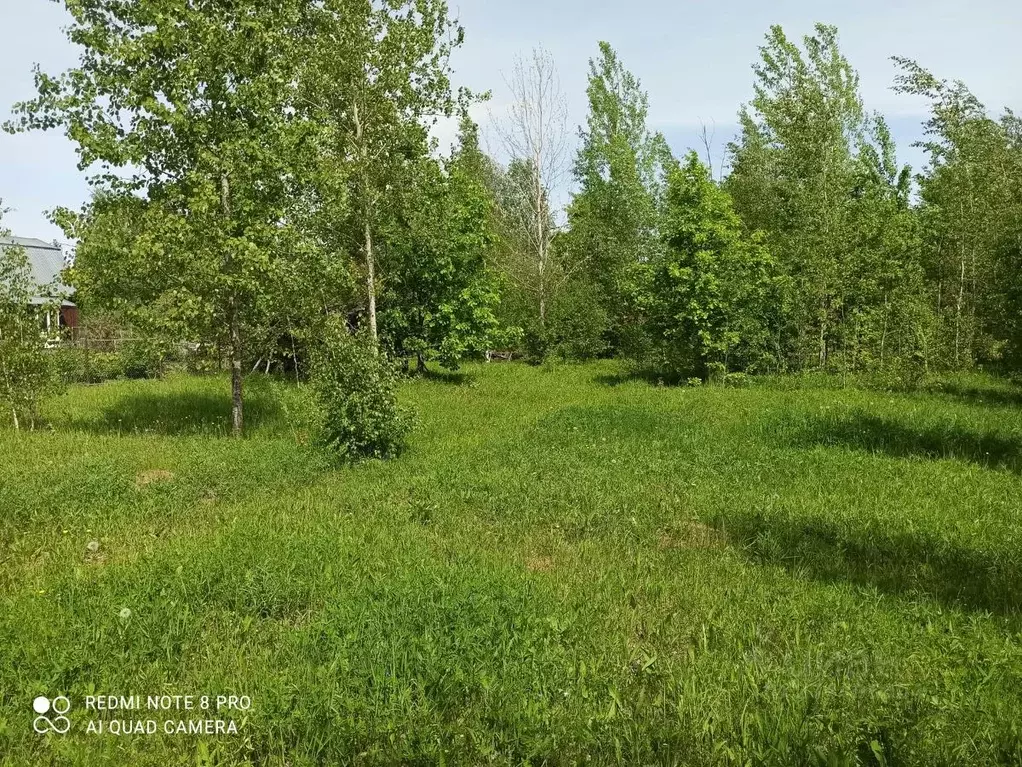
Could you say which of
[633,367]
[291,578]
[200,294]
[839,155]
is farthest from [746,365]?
[291,578]

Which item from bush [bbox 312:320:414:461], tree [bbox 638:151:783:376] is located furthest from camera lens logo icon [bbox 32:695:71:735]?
tree [bbox 638:151:783:376]

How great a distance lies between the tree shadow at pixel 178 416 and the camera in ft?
44.1

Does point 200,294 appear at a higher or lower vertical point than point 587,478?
higher

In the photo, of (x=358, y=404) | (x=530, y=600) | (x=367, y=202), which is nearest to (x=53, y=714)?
(x=530, y=600)

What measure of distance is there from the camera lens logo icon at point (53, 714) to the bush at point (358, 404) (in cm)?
697

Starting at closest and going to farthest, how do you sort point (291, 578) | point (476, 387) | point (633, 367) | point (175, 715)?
point (175, 715) → point (291, 578) → point (476, 387) → point (633, 367)

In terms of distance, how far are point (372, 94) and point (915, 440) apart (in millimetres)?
15641

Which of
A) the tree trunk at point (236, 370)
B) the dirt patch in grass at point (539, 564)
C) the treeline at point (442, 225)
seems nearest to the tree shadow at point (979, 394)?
the treeline at point (442, 225)

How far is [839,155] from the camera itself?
22.4 meters

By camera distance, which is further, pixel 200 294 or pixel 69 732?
pixel 200 294

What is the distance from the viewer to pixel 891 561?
638cm

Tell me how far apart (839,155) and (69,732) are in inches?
971

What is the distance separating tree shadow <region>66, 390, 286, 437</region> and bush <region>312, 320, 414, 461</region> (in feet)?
9.44

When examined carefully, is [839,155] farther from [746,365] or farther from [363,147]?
A: [363,147]
